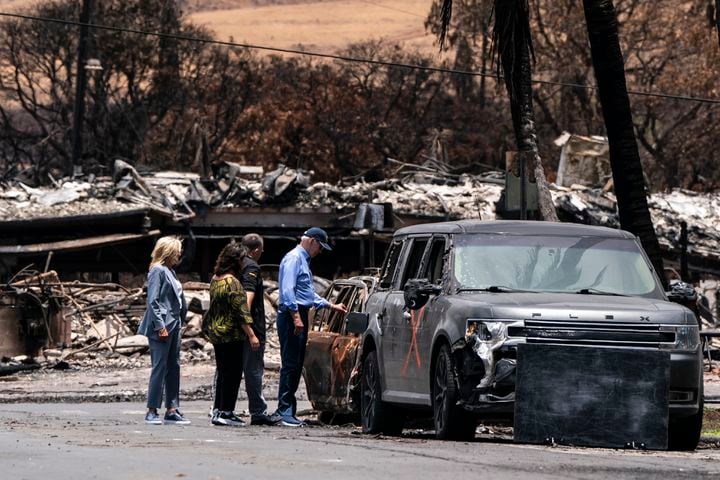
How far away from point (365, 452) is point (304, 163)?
61.5 meters

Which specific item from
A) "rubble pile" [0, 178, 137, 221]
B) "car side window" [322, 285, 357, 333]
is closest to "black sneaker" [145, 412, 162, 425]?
"car side window" [322, 285, 357, 333]

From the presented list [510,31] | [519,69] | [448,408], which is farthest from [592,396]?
[519,69]

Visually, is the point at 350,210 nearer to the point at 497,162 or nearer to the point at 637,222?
the point at 637,222

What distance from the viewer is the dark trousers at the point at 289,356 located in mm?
15484

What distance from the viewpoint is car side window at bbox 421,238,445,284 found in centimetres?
1368

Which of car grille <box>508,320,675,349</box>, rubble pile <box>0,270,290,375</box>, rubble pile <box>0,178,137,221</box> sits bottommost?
rubble pile <box>0,270,290,375</box>

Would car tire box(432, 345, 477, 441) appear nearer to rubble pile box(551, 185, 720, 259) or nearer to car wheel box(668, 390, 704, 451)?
car wheel box(668, 390, 704, 451)

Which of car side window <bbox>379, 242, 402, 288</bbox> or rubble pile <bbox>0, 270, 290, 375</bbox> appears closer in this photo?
car side window <bbox>379, 242, 402, 288</bbox>

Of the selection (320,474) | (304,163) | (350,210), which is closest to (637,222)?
(320,474)

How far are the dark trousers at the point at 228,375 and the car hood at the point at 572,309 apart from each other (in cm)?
346

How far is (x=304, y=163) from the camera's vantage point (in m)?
72.3

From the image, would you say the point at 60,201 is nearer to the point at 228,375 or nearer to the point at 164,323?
the point at 228,375

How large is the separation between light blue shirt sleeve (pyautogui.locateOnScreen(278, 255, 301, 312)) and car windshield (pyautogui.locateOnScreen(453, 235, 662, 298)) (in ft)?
7.78

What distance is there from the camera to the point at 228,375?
50.3ft
